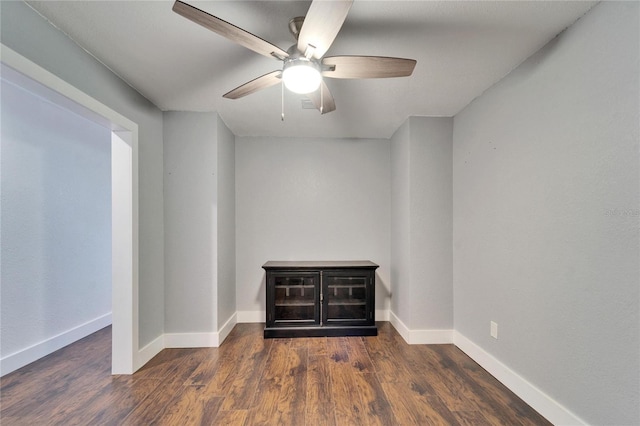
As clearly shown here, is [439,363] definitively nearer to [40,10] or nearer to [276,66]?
[276,66]

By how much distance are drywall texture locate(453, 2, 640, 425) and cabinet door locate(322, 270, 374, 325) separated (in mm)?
1131

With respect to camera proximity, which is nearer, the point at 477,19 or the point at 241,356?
the point at 477,19

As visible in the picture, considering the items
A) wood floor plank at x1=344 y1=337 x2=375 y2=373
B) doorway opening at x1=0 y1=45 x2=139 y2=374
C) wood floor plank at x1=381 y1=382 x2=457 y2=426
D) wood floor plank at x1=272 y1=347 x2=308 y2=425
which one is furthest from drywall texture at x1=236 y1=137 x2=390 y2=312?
wood floor plank at x1=381 y1=382 x2=457 y2=426

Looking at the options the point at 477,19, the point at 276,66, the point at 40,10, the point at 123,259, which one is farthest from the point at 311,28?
the point at 123,259

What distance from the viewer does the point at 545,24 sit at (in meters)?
1.66

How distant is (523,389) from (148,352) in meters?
2.92

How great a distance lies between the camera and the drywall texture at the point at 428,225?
3.00 metres

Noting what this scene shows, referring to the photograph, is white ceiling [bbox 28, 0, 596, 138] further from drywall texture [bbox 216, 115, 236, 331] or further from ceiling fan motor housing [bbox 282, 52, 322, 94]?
drywall texture [bbox 216, 115, 236, 331]

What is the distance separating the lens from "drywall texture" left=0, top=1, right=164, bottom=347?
1.55 m

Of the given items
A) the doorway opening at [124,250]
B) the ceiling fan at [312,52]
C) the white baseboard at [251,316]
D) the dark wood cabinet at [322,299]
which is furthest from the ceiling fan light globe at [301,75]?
the white baseboard at [251,316]

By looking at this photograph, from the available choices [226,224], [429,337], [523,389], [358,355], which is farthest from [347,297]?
[523,389]

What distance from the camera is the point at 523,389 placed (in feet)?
6.47

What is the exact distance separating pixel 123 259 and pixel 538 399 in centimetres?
310

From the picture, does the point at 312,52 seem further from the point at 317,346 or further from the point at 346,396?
the point at 317,346
